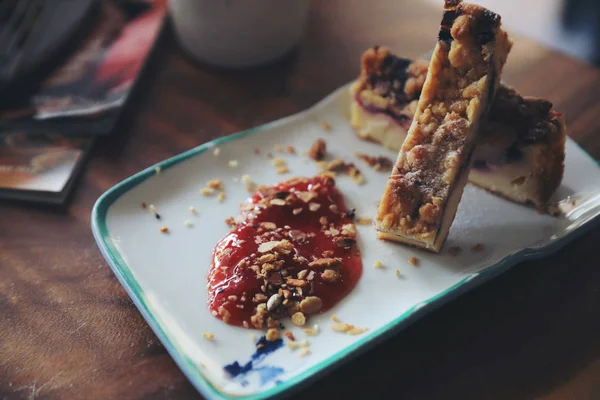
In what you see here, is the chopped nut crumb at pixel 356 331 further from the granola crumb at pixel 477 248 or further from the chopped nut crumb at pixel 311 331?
the granola crumb at pixel 477 248

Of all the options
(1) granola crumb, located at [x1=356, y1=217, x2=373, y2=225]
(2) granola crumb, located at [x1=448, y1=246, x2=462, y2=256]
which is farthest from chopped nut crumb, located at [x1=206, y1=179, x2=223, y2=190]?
(2) granola crumb, located at [x1=448, y1=246, x2=462, y2=256]

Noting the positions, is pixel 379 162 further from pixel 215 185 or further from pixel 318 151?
pixel 215 185

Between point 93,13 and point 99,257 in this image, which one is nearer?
point 99,257

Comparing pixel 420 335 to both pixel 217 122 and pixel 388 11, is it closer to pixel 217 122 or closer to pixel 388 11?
pixel 217 122

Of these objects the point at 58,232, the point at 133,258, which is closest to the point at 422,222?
the point at 133,258

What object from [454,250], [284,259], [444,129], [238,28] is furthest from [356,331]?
[238,28]
